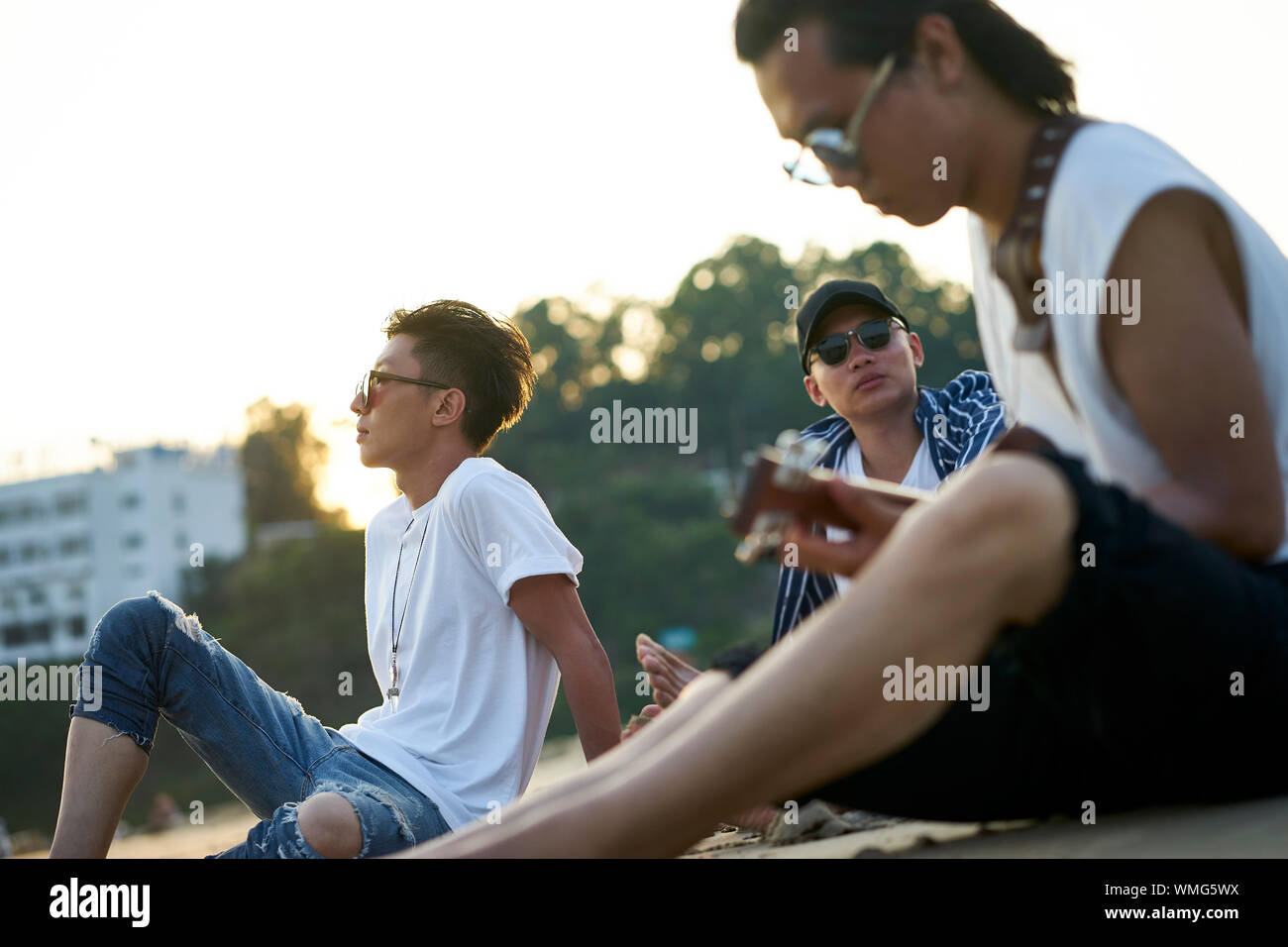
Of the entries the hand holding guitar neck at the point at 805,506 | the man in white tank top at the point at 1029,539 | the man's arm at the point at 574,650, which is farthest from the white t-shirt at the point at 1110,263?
the man's arm at the point at 574,650

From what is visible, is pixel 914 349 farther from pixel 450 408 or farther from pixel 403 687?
pixel 403 687

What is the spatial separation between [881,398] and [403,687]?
1.96 m

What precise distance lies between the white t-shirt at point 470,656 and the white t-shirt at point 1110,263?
185 centimetres

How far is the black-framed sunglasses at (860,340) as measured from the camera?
15.0ft

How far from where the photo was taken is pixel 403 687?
3551 millimetres

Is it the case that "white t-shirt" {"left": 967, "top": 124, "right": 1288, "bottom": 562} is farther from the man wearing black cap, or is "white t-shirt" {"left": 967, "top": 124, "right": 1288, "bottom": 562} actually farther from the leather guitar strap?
the man wearing black cap

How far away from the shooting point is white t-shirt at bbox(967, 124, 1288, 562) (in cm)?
182

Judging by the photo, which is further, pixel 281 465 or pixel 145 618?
pixel 281 465

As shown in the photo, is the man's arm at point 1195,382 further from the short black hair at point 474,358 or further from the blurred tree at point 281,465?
the blurred tree at point 281,465

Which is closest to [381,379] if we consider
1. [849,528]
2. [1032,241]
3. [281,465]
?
[849,528]

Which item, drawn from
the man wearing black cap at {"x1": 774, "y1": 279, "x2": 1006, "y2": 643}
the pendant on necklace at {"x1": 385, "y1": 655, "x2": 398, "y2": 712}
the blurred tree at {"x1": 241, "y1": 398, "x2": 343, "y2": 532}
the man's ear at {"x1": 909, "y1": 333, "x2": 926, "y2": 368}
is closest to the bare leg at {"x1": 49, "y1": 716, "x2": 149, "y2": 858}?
the pendant on necklace at {"x1": 385, "y1": 655, "x2": 398, "y2": 712}
